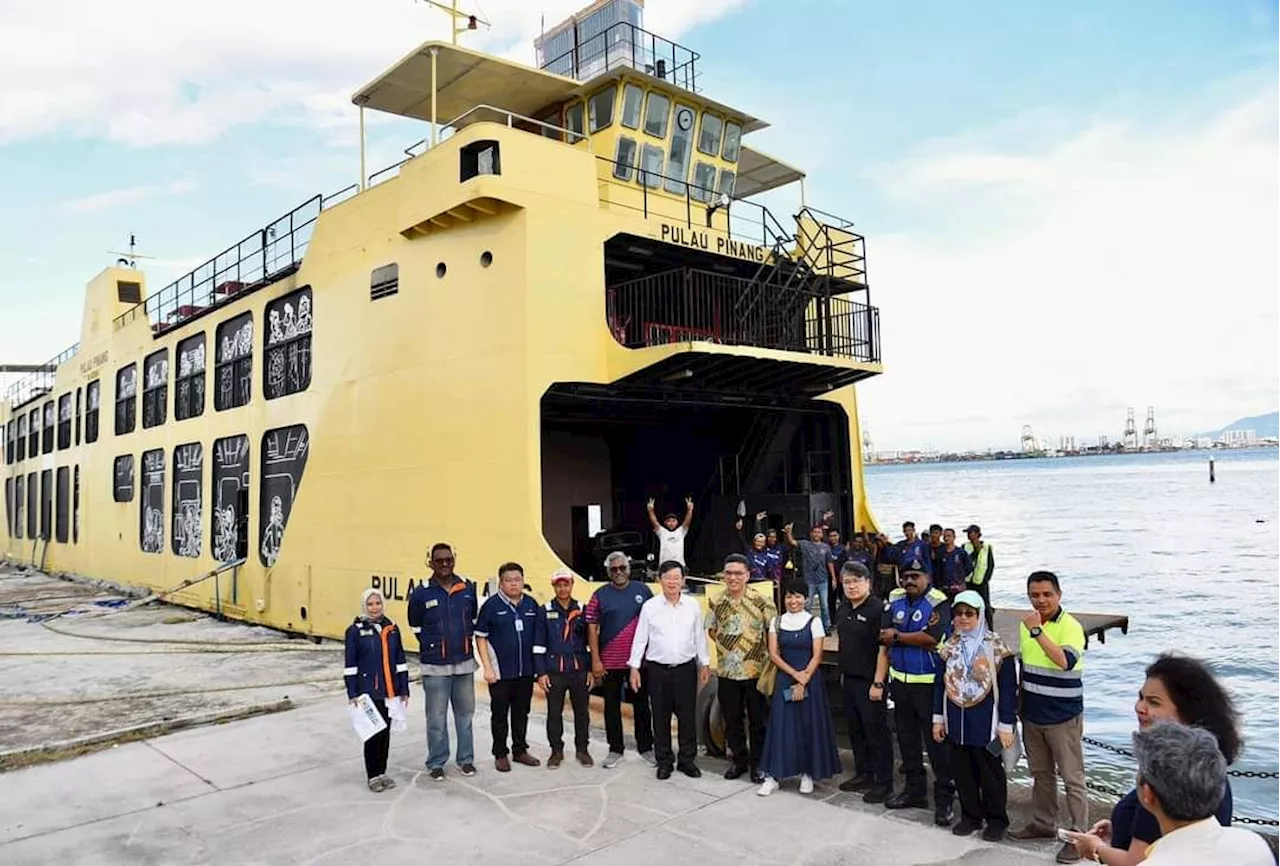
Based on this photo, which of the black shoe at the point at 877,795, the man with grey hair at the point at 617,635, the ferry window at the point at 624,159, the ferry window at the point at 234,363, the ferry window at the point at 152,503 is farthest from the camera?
the ferry window at the point at 152,503

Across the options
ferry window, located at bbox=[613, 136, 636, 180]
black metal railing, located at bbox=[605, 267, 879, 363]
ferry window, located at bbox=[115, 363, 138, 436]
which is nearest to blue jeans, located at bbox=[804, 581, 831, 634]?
black metal railing, located at bbox=[605, 267, 879, 363]

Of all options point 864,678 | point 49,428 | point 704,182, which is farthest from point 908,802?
point 49,428

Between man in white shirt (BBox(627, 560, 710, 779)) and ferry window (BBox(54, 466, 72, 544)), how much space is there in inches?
1088

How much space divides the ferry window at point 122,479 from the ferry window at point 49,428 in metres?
8.87

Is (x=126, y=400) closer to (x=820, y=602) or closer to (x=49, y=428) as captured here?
(x=49, y=428)

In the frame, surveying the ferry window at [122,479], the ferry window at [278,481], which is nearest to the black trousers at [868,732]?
the ferry window at [278,481]

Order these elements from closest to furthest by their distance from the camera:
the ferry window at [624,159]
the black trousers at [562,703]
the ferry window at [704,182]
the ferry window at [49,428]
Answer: the black trousers at [562,703] < the ferry window at [624,159] < the ferry window at [704,182] < the ferry window at [49,428]

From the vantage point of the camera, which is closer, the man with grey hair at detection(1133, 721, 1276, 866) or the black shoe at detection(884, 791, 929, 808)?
the man with grey hair at detection(1133, 721, 1276, 866)

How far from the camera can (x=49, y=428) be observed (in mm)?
31125

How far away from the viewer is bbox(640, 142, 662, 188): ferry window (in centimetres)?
1379

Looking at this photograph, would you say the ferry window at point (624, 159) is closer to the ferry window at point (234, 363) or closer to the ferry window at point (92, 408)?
the ferry window at point (234, 363)

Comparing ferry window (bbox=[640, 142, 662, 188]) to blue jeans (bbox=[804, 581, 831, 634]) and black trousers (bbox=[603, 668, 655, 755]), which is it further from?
black trousers (bbox=[603, 668, 655, 755])

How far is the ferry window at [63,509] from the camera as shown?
28359 mm

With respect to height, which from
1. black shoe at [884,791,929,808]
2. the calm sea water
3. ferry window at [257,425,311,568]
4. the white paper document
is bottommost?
the calm sea water
